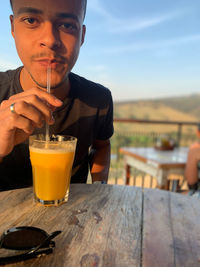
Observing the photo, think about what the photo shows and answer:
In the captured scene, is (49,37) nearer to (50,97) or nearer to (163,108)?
(50,97)

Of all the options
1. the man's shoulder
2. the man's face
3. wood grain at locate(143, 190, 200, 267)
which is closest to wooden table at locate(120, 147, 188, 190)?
the man's shoulder

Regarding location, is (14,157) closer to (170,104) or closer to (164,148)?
(164,148)

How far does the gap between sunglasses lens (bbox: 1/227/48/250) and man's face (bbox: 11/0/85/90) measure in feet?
2.62

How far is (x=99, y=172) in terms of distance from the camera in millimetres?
1635

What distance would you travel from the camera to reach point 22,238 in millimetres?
656

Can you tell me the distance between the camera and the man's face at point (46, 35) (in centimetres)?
117

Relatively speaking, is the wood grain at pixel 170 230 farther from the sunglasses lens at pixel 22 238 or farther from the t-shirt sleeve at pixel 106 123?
the t-shirt sleeve at pixel 106 123

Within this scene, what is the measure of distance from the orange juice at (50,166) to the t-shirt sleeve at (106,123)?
738 millimetres

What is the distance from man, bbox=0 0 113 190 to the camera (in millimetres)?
918

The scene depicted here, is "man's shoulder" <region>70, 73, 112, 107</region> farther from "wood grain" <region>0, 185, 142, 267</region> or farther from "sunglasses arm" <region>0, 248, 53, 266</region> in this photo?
"sunglasses arm" <region>0, 248, 53, 266</region>

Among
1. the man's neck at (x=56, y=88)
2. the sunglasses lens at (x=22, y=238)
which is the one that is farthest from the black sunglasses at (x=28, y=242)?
the man's neck at (x=56, y=88)

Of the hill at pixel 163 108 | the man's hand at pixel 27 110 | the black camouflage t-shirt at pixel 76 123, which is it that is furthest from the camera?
the hill at pixel 163 108

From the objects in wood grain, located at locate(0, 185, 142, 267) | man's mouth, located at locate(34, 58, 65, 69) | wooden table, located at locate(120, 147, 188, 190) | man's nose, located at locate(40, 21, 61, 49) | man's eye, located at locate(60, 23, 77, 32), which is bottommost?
wooden table, located at locate(120, 147, 188, 190)

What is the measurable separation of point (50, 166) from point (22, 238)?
0.36 m
